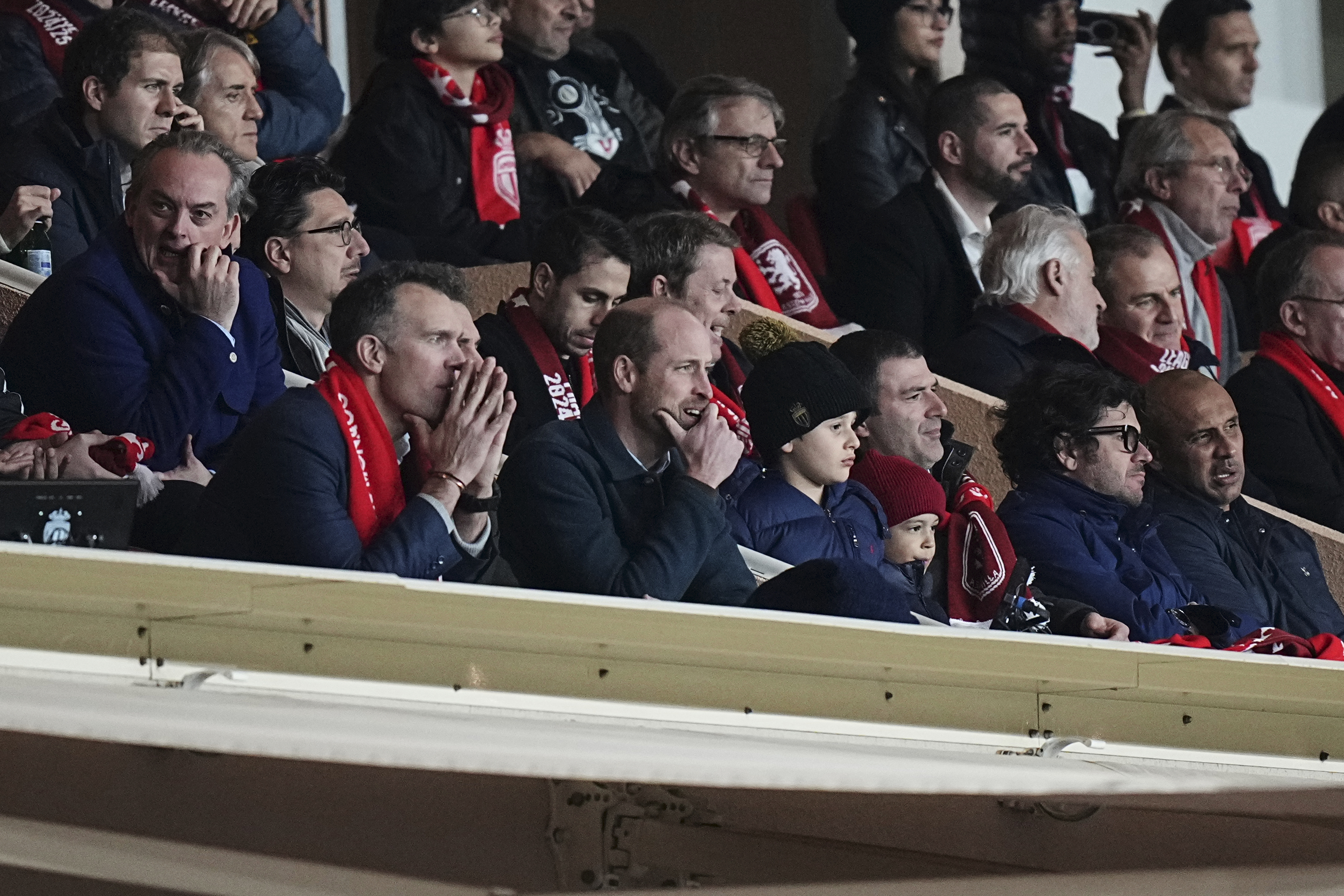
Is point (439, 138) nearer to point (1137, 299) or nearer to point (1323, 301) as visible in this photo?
point (1137, 299)

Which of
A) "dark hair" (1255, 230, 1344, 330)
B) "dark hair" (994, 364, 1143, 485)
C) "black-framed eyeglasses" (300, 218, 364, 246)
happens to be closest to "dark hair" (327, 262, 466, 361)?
"black-framed eyeglasses" (300, 218, 364, 246)

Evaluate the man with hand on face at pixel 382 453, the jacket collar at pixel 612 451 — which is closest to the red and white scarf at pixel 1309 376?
the jacket collar at pixel 612 451

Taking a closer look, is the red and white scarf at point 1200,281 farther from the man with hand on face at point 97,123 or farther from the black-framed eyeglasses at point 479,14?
the man with hand on face at point 97,123

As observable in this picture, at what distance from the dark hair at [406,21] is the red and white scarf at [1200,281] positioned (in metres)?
1.84

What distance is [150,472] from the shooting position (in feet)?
8.79

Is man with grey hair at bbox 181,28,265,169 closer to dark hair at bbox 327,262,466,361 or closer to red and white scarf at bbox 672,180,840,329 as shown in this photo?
dark hair at bbox 327,262,466,361

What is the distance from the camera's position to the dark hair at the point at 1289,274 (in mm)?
4672

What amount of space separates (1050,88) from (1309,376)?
142 centimetres

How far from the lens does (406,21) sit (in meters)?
→ 4.17

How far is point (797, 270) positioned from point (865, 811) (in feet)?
7.52

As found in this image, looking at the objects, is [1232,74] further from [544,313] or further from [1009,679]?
[1009,679]

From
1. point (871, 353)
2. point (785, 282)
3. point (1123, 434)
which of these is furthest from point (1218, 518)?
point (785, 282)

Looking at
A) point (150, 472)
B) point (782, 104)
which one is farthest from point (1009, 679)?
point (782, 104)

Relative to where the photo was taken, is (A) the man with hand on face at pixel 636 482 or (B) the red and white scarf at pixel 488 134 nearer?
(A) the man with hand on face at pixel 636 482
